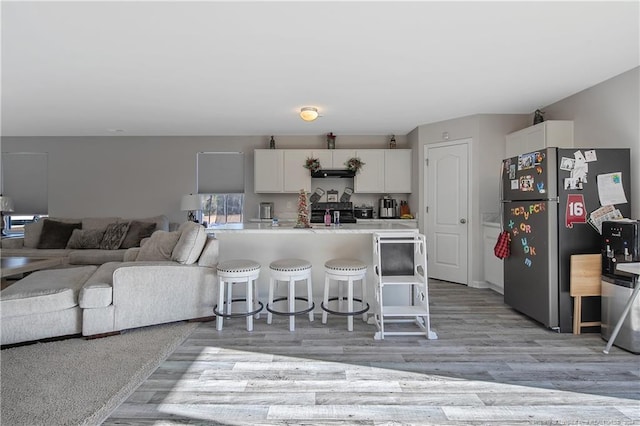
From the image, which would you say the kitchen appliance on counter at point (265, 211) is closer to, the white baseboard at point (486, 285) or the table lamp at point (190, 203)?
the table lamp at point (190, 203)

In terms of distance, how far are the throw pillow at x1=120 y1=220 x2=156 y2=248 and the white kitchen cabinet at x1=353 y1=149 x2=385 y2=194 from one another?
3.45 metres

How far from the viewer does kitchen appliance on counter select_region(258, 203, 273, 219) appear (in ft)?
19.2

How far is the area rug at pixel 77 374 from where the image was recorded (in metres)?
1.85

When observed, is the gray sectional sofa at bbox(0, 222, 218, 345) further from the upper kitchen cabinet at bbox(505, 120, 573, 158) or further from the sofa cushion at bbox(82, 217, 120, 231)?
the upper kitchen cabinet at bbox(505, 120, 573, 158)

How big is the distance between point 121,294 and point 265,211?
312 cm

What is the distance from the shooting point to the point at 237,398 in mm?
2023

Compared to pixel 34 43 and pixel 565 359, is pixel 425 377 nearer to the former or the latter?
pixel 565 359

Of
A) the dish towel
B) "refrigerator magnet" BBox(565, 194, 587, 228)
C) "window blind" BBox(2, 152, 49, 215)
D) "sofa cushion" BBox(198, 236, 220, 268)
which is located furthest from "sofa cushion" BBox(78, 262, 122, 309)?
"window blind" BBox(2, 152, 49, 215)

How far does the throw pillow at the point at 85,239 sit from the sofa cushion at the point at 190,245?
8.05ft

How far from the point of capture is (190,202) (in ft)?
18.1

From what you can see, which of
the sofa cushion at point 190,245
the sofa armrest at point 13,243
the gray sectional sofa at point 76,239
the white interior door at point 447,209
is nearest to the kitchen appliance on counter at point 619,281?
the white interior door at point 447,209

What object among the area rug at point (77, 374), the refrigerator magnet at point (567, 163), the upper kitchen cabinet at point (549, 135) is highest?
the upper kitchen cabinet at point (549, 135)

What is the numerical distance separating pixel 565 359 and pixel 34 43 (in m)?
4.73

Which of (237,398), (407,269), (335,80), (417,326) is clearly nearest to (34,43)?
(335,80)
